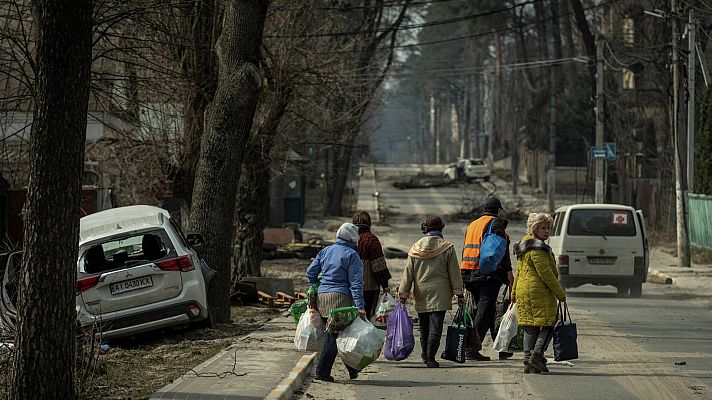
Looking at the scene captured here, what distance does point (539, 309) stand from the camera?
1152cm

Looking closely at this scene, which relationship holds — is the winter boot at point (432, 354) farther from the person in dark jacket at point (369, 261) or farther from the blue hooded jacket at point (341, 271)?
the blue hooded jacket at point (341, 271)

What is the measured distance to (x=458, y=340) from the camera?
40.6ft

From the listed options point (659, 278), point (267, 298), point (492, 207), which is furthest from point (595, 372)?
point (659, 278)

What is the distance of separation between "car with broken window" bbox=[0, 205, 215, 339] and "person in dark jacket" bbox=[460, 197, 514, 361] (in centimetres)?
352

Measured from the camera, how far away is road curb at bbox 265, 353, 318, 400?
9905 mm

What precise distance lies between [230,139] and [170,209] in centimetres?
1082

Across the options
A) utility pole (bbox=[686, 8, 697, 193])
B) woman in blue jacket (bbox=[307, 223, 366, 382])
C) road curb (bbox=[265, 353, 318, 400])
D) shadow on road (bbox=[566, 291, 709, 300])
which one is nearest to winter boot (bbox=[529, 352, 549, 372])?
woman in blue jacket (bbox=[307, 223, 366, 382])

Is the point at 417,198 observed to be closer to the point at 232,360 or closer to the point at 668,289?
the point at 668,289

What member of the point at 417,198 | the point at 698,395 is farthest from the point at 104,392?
the point at 417,198

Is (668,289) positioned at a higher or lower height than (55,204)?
lower

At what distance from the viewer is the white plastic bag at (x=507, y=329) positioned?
12.2m

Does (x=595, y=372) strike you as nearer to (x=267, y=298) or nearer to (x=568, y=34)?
(x=267, y=298)

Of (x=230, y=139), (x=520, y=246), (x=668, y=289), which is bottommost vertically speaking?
(x=668, y=289)

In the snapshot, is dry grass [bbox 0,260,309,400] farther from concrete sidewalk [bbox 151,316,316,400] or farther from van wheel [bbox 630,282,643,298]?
van wheel [bbox 630,282,643,298]
